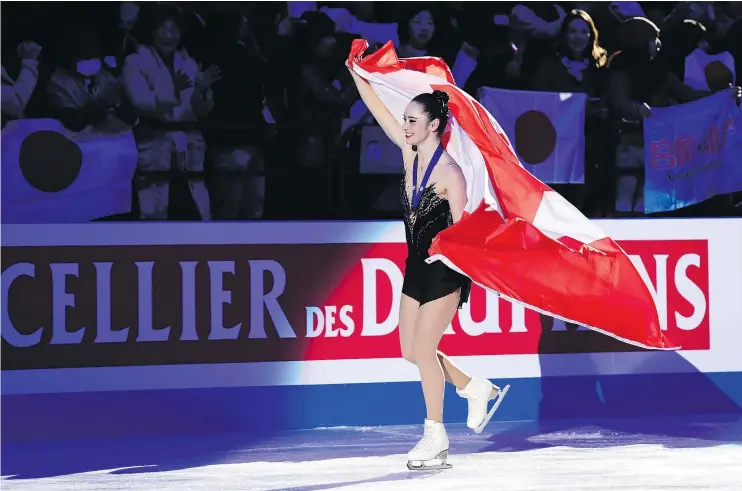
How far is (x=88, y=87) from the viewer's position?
7043 mm

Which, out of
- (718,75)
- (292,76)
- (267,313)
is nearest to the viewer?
(267,313)

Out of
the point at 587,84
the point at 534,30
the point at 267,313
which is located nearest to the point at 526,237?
the point at 267,313

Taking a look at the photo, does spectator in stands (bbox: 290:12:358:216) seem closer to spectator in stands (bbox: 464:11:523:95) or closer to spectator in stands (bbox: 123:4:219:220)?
spectator in stands (bbox: 123:4:219:220)

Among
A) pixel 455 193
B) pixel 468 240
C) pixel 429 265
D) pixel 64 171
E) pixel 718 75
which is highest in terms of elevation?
pixel 718 75

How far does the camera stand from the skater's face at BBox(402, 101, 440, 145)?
5.65m

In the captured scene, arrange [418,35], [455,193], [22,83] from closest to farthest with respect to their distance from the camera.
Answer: [455,193] < [22,83] < [418,35]

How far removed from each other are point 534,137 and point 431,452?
2818mm

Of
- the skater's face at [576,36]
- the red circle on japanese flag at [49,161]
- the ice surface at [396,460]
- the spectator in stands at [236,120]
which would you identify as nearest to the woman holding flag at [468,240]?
the ice surface at [396,460]

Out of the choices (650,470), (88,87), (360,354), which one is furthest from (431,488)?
(88,87)

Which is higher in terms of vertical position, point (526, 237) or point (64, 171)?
point (64, 171)

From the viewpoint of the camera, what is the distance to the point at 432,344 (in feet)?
18.4

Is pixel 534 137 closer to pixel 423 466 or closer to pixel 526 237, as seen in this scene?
pixel 526 237

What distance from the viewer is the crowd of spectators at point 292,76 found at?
708cm

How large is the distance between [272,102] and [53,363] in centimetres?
210
